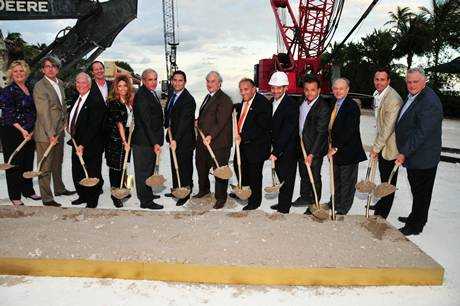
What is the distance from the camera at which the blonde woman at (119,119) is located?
401cm

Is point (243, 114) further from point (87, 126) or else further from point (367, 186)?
point (87, 126)

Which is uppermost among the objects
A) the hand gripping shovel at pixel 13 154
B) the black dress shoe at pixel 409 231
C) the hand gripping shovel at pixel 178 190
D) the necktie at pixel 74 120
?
the necktie at pixel 74 120

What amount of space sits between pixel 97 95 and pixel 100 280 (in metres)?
2.09

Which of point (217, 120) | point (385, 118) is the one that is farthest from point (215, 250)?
point (385, 118)

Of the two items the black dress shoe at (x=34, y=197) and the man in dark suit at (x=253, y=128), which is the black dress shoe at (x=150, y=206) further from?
the black dress shoe at (x=34, y=197)

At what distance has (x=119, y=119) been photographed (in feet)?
13.2

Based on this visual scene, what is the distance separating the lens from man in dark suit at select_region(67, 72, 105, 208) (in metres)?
3.97

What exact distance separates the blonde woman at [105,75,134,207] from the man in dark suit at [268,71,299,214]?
5.08ft


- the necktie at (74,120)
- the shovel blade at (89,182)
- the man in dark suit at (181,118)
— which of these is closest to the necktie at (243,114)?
the man in dark suit at (181,118)

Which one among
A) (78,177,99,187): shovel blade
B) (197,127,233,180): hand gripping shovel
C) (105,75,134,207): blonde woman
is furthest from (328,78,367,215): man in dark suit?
(78,177,99,187): shovel blade

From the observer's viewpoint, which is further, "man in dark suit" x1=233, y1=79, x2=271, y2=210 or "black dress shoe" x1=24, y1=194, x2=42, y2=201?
"black dress shoe" x1=24, y1=194, x2=42, y2=201

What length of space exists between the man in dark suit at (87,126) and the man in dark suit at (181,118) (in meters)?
0.75

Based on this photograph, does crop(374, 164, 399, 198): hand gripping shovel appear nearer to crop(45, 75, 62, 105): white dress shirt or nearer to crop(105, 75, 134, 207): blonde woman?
crop(105, 75, 134, 207): blonde woman

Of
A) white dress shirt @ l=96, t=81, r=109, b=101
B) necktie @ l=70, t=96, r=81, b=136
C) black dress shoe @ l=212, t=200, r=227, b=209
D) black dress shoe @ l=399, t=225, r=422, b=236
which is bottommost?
black dress shoe @ l=399, t=225, r=422, b=236
